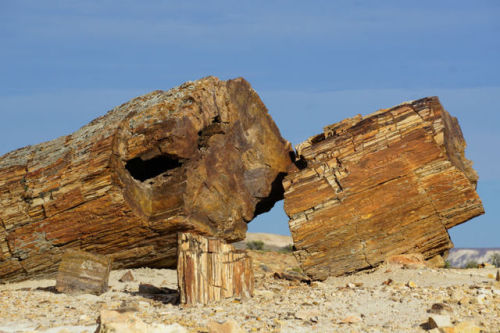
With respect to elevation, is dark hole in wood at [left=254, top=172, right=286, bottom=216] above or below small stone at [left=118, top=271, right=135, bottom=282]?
above

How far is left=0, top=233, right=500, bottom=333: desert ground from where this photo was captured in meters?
7.07

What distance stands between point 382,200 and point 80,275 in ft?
16.8

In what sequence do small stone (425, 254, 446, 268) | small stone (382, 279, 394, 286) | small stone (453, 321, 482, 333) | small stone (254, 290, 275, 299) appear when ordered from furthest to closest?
small stone (425, 254, 446, 268) < small stone (382, 279, 394, 286) < small stone (254, 290, 275, 299) < small stone (453, 321, 482, 333)

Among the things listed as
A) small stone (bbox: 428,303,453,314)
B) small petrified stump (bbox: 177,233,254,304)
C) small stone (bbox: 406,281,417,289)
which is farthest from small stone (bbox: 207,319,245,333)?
small stone (bbox: 406,281,417,289)

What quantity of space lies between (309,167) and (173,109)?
263 centimetres

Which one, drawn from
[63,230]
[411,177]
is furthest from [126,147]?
[411,177]

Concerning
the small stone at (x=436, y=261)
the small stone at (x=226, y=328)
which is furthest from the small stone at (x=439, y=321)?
the small stone at (x=436, y=261)

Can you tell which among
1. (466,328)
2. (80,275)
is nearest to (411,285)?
(466,328)

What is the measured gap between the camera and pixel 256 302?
8625 mm

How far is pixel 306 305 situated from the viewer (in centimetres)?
809

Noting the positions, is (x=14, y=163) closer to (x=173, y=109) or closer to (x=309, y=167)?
(x=173, y=109)

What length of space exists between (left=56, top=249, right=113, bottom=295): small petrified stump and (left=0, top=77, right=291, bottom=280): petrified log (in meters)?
0.94

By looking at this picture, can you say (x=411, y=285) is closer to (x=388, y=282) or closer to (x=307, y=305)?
(x=388, y=282)

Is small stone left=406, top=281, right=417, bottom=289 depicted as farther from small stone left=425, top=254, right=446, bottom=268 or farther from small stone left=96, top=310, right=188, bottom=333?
small stone left=96, top=310, right=188, bottom=333
